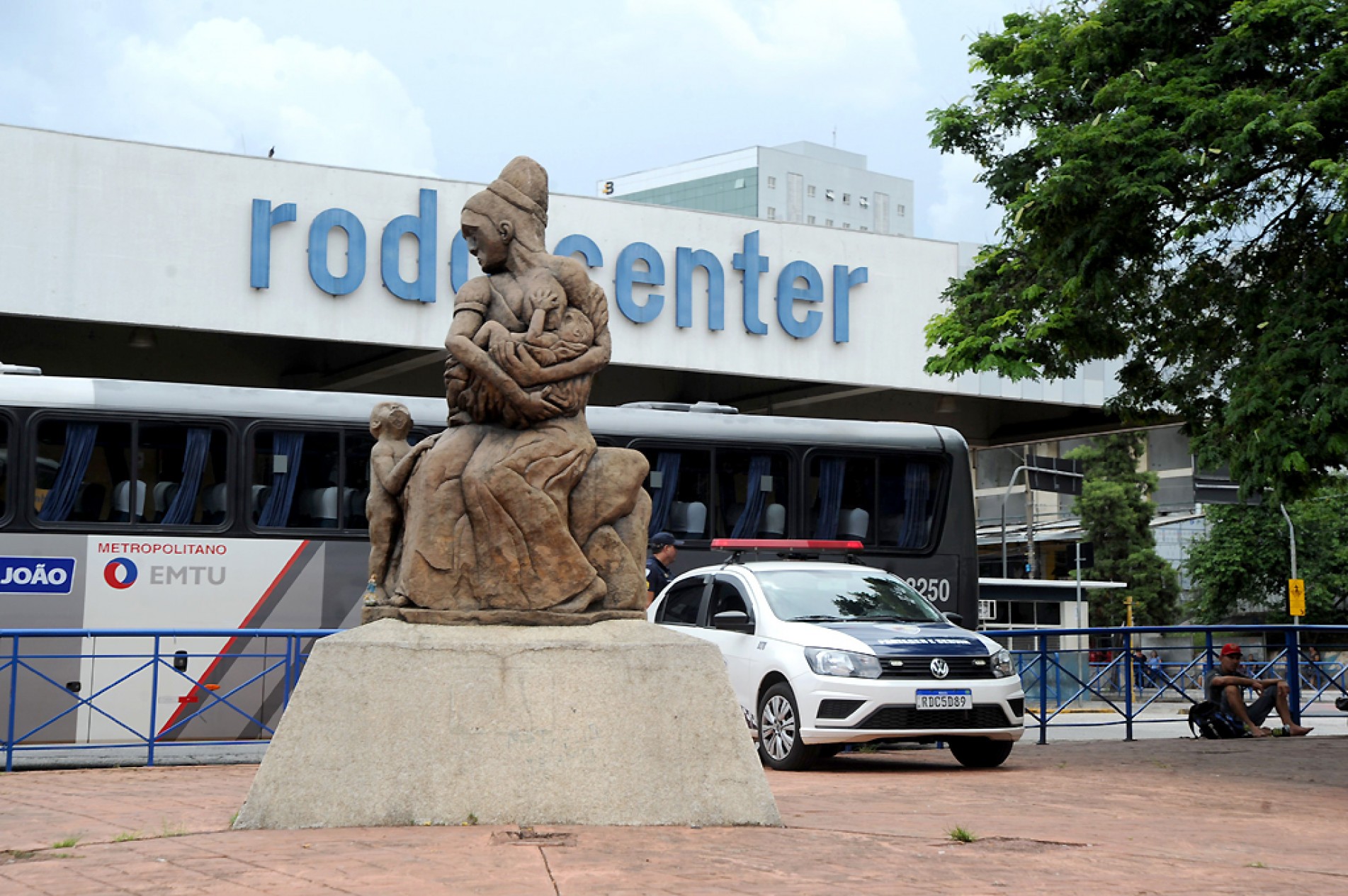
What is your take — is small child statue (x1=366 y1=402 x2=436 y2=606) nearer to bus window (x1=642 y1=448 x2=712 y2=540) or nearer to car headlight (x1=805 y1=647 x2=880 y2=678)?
car headlight (x1=805 y1=647 x2=880 y2=678)

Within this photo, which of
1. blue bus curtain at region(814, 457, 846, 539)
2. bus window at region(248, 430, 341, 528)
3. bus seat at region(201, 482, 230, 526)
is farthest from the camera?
blue bus curtain at region(814, 457, 846, 539)

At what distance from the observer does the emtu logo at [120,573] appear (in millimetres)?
14242

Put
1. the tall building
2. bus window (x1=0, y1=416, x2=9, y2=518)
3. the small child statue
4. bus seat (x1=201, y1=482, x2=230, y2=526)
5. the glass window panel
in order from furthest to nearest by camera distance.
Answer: the tall building, bus seat (x1=201, y1=482, x2=230, y2=526), bus window (x1=0, y1=416, x2=9, y2=518), the glass window panel, the small child statue

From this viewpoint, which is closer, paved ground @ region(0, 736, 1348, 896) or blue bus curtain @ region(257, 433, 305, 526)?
paved ground @ region(0, 736, 1348, 896)

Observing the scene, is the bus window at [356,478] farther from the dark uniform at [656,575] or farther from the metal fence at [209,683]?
the dark uniform at [656,575]

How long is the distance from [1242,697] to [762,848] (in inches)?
446

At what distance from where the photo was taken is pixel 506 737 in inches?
279

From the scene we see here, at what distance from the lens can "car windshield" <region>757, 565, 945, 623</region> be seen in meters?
12.7

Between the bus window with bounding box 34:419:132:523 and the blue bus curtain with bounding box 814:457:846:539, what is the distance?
732 centimetres

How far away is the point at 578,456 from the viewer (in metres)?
7.79

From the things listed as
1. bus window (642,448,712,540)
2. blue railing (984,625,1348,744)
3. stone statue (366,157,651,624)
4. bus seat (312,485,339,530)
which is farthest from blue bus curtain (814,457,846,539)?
stone statue (366,157,651,624)

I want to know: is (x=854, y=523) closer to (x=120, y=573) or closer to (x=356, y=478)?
(x=356, y=478)

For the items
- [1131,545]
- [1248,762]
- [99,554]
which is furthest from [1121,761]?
[1131,545]

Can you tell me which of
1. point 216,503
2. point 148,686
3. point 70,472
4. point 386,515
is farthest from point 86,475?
point 386,515
